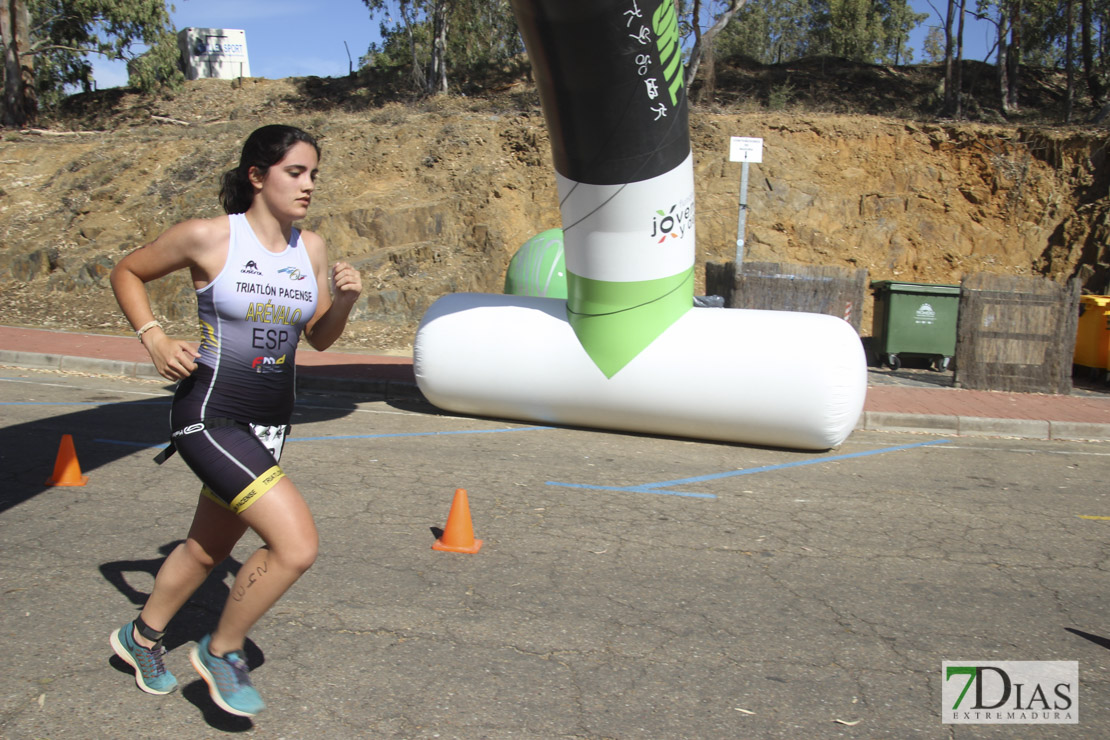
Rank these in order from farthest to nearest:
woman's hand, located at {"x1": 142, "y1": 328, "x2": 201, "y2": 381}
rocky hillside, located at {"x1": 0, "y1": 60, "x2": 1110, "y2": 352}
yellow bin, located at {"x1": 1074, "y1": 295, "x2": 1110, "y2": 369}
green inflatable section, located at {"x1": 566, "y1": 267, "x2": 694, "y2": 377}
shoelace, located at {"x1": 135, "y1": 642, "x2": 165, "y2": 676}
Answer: rocky hillside, located at {"x1": 0, "y1": 60, "x2": 1110, "y2": 352}
yellow bin, located at {"x1": 1074, "y1": 295, "x2": 1110, "y2": 369}
green inflatable section, located at {"x1": 566, "y1": 267, "x2": 694, "y2": 377}
shoelace, located at {"x1": 135, "y1": 642, "x2": 165, "y2": 676}
woman's hand, located at {"x1": 142, "y1": 328, "x2": 201, "y2": 381}

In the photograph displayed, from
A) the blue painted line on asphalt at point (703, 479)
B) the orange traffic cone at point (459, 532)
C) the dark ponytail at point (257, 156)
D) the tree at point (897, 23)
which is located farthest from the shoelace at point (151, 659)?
the tree at point (897, 23)

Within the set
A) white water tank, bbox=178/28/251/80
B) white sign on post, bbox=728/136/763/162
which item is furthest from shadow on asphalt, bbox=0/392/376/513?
white water tank, bbox=178/28/251/80

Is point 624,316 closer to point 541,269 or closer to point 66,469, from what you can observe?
point 541,269

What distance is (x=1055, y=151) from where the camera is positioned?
18812 mm

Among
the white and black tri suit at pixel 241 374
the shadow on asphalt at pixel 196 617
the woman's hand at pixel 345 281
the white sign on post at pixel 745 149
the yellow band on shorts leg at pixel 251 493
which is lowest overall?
the shadow on asphalt at pixel 196 617

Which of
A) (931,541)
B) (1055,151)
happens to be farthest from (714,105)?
(931,541)

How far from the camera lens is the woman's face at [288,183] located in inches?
114

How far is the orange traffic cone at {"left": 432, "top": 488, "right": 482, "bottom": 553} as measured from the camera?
15.3 feet

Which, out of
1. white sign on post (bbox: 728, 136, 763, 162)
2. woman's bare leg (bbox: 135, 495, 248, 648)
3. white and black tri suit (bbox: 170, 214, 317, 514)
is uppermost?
white sign on post (bbox: 728, 136, 763, 162)

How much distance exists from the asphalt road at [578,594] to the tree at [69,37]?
2045 centimetres

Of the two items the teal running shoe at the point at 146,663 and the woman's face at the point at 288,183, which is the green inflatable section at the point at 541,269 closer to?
the woman's face at the point at 288,183

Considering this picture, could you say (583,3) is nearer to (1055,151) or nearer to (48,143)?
(1055,151)

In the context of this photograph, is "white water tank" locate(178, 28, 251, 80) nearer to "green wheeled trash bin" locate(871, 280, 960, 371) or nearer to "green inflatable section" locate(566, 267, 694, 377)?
"green wheeled trash bin" locate(871, 280, 960, 371)

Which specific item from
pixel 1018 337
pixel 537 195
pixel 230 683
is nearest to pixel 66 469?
pixel 230 683
